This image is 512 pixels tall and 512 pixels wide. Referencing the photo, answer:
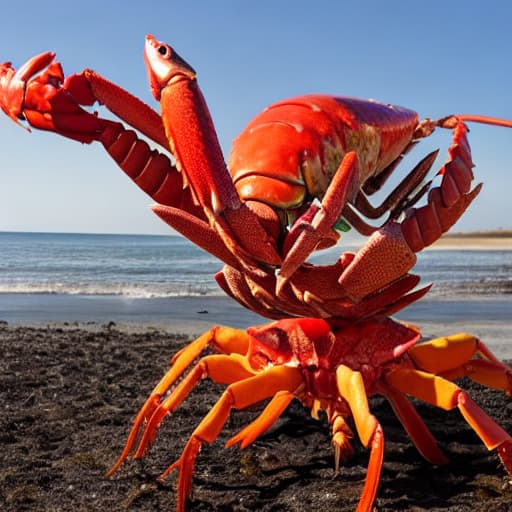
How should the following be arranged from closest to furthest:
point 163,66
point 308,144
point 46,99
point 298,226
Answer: point 163,66 < point 298,226 < point 308,144 < point 46,99

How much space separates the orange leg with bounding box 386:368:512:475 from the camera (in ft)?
10.6

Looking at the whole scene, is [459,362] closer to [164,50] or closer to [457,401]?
[457,401]

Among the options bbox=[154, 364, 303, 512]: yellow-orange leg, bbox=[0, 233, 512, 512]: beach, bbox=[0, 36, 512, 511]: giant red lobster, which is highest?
bbox=[0, 36, 512, 511]: giant red lobster

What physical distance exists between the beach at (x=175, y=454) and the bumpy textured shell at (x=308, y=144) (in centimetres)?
169

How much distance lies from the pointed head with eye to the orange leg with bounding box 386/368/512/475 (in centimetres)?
189

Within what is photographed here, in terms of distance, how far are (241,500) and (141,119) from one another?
202 cm

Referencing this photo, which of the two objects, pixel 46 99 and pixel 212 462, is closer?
pixel 46 99

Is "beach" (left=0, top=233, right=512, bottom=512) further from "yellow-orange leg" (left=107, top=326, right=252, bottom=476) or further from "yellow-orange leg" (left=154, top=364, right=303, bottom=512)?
"yellow-orange leg" (left=154, top=364, right=303, bottom=512)

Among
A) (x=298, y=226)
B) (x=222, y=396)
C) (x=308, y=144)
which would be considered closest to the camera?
(x=298, y=226)

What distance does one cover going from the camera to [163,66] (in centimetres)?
244

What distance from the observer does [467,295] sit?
58.7 feet

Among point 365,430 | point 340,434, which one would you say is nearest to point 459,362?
point 340,434

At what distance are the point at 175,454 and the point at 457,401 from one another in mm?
1964

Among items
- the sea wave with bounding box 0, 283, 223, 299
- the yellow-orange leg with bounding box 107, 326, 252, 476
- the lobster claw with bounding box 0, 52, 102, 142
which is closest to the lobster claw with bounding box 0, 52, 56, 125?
the lobster claw with bounding box 0, 52, 102, 142
